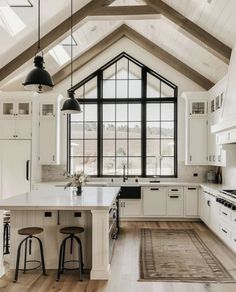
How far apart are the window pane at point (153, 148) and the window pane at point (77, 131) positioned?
5.66ft

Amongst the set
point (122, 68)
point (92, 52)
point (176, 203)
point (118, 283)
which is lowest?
point (118, 283)

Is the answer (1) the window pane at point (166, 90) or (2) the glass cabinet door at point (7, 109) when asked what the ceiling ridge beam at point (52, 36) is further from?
(1) the window pane at point (166, 90)

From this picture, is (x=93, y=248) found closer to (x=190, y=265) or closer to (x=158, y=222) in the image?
(x=190, y=265)

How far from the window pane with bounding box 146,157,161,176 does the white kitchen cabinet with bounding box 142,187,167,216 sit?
0.81m

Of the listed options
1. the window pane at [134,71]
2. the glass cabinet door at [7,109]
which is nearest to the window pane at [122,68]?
the window pane at [134,71]

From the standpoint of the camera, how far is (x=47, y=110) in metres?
7.72

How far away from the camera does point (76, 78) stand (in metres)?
8.30

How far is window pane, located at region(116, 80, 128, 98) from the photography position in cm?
833

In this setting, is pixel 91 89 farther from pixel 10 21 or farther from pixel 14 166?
pixel 10 21

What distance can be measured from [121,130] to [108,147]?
0.54 meters

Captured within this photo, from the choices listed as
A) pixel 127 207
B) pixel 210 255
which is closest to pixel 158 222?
pixel 127 207

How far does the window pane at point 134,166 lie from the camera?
8195 mm

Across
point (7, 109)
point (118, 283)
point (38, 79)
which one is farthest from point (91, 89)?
point (118, 283)

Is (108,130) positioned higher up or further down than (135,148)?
higher up
